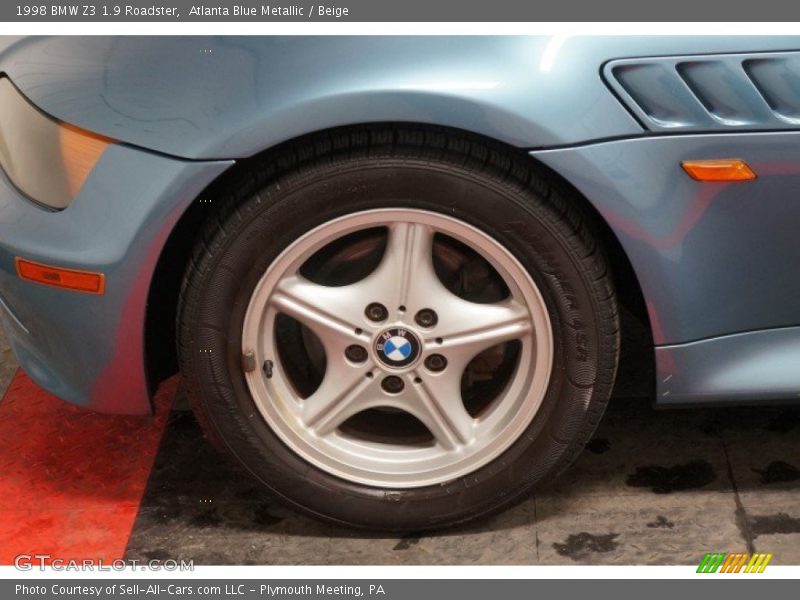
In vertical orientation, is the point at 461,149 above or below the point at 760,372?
above

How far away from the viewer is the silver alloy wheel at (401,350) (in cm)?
227

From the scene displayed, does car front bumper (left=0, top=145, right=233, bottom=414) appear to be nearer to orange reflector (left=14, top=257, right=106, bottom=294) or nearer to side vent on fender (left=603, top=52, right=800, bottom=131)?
orange reflector (left=14, top=257, right=106, bottom=294)

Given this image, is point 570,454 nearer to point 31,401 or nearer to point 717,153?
point 717,153

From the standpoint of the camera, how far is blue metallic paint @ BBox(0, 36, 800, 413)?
6.84 ft

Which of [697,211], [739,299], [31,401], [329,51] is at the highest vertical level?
[329,51]

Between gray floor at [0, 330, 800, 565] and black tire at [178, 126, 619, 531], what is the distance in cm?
7

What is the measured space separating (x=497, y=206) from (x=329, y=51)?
1.27ft

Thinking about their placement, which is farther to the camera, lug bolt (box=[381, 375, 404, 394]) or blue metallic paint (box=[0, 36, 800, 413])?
lug bolt (box=[381, 375, 404, 394])

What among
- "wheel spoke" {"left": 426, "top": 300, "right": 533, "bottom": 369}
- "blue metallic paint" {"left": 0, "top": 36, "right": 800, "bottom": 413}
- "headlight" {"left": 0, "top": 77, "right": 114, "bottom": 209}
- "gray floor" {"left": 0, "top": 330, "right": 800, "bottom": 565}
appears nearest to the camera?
"blue metallic paint" {"left": 0, "top": 36, "right": 800, "bottom": 413}

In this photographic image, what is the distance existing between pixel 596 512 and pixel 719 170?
0.76 m

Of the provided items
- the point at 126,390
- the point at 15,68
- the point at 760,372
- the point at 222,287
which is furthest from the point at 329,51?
the point at 760,372

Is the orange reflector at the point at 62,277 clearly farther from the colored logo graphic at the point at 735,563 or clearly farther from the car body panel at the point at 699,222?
the colored logo graphic at the point at 735,563

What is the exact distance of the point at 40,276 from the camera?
91.4 inches

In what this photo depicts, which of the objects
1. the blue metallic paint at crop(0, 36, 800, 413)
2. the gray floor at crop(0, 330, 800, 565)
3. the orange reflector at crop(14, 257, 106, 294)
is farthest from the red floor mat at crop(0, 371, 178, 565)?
the orange reflector at crop(14, 257, 106, 294)
